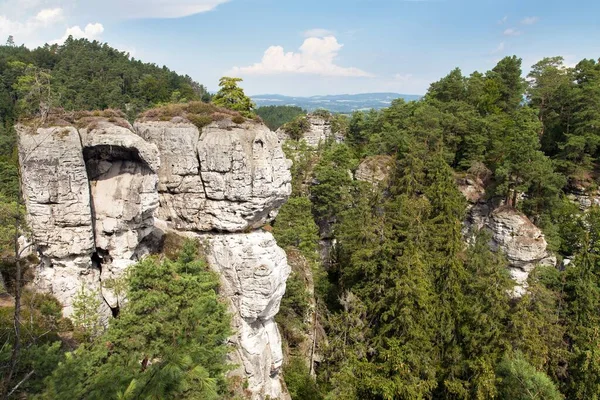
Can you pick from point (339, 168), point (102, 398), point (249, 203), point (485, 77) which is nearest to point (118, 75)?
point (339, 168)

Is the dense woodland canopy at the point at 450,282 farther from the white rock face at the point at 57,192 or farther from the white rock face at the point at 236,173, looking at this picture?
the white rock face at the point at 57,192

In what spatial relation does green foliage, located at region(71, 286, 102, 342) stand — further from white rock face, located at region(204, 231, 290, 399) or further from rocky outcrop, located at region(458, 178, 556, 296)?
rocky outcrop, located at region(458, 178, 556, 296)

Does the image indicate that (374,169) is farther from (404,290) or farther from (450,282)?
(404,290)

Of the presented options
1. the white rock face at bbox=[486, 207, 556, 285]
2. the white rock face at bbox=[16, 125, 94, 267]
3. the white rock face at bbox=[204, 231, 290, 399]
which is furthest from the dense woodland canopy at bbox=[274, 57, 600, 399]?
the white rock face at bbox=[16, 125, 94, 267]

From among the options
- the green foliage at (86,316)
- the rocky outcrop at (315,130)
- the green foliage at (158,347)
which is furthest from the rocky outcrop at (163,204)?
the rocky outcrop at (315,130)

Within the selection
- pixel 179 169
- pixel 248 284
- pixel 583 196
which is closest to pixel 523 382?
pixel 248 284

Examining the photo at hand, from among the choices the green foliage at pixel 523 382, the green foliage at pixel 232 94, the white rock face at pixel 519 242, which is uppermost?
the green foliage at pixel 232 94
